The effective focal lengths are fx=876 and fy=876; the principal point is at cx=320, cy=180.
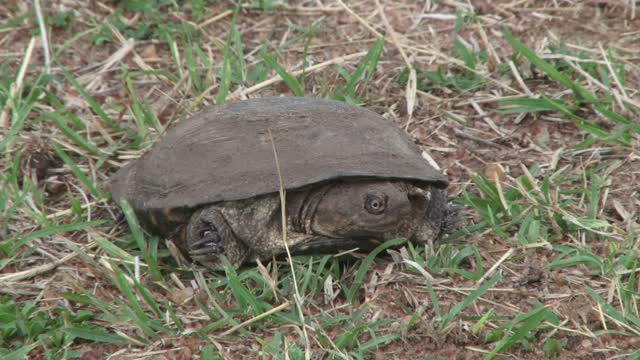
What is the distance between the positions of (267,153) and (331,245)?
412mm

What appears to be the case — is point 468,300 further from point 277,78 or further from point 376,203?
point 277,78

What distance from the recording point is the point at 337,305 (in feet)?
10.2

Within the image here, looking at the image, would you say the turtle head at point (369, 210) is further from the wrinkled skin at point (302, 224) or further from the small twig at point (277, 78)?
the small twig at point (277, 78)

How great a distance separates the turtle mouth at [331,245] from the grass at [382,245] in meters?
0.05

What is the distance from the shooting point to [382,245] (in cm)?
324

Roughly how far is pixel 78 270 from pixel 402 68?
82.3 inches

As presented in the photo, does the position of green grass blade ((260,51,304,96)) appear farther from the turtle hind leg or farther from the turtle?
the turtle hind leg

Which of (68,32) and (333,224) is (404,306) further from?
(68,32)

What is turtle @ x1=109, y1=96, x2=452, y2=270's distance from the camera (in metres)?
3.14

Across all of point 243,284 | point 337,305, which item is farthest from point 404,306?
point 243,284

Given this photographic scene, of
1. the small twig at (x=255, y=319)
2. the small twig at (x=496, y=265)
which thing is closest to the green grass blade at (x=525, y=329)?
the small twig at (x=496, y=265)

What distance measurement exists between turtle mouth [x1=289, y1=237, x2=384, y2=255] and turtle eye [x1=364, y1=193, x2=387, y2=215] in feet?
0.52

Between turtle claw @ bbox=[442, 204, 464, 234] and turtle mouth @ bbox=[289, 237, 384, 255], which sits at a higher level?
turtle mouth @ bbox=[289, 237, 384, 255]

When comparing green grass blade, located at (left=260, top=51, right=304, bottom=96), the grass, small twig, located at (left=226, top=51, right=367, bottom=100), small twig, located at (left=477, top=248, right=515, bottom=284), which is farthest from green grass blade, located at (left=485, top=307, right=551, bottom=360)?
small twig, located at (left=226, top=51, right=367, bottom=100)
